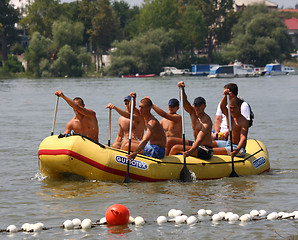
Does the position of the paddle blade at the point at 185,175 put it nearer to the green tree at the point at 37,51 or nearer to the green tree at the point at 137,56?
the green tree at the point at 37,51

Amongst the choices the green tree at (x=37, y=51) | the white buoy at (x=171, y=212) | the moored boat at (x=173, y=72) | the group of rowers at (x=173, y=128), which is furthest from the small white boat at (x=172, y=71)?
the white buoy at (x=171, y=212)

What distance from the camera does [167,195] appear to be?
36.1 feet

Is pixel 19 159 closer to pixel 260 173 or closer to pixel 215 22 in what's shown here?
pixel 260 173

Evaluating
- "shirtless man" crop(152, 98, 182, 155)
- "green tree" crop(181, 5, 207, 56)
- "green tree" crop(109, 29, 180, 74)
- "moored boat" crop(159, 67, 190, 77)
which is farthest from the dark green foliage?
"shirtless man" crop(152, 98, 182, 155)

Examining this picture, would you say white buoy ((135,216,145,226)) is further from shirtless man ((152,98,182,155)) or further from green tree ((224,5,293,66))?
green tree ((224,5,293,66))

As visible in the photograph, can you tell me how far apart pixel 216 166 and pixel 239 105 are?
1211 millimetres

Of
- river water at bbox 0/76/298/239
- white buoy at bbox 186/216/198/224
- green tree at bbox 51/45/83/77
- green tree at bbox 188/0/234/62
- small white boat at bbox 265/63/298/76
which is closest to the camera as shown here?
river water at bbox 0/76/298/239

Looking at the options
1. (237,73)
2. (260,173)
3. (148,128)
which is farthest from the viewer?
(237,73)

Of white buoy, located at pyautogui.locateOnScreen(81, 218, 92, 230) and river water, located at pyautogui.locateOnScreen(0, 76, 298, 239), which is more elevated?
white buoy, located at pyautogui.locateOnScreen(81, 218, 92, 230)

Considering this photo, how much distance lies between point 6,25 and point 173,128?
281 feet

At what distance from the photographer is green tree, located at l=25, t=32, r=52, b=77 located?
75.8 m

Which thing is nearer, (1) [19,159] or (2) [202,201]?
(2) [202,201]

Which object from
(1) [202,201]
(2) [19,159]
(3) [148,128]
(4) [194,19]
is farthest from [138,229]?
(4) [194,19]

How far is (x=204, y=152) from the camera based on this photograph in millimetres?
11812
